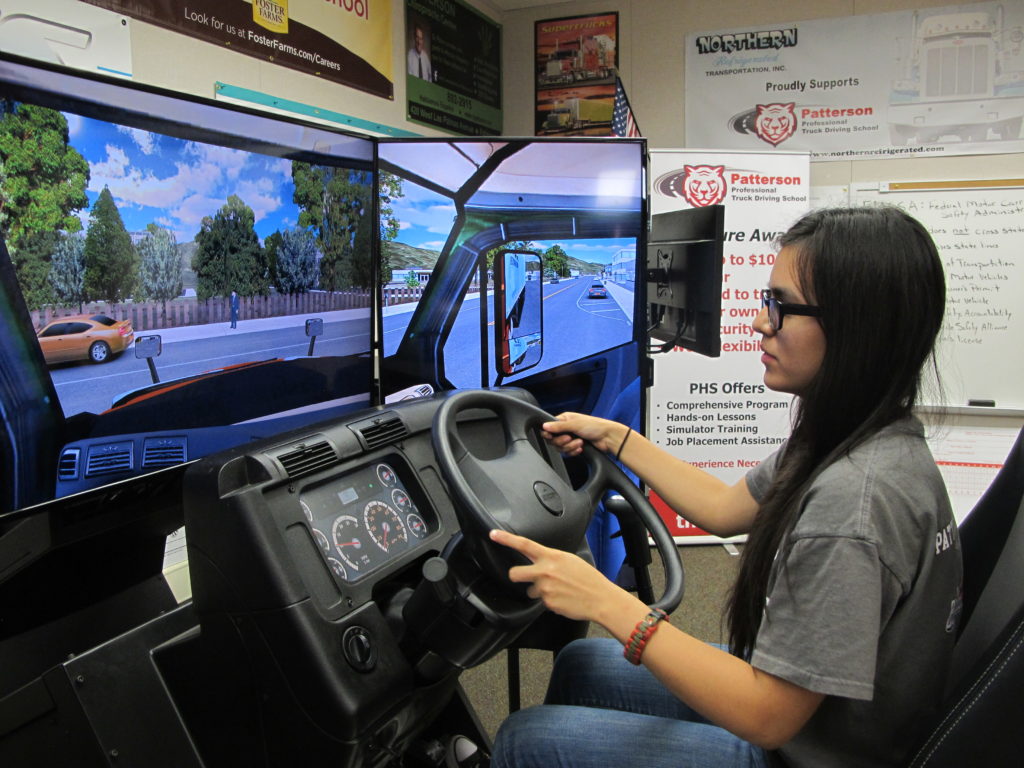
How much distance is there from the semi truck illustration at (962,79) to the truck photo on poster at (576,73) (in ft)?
5.14

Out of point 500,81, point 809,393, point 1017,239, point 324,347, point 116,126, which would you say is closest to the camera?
point 809,393

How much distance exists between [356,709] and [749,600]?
0.60 metres

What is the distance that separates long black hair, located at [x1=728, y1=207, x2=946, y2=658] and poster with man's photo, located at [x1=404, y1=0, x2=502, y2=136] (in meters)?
2.84

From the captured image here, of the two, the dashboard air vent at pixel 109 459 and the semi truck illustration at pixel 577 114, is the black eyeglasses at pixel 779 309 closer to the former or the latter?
the dashboard air vent at pixel 109 459

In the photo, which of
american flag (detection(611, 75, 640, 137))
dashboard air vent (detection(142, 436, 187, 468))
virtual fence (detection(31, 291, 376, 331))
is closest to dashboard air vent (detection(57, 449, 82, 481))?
dashboard air vent (detection(142, 436, 187, 468))

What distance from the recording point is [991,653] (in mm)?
810

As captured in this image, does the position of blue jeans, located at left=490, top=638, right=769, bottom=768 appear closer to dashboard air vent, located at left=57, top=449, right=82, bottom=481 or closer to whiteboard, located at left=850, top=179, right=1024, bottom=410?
dashboard air vent, located at left=57, top=449, right=82, bottom=481

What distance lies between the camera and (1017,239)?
366 centimetres

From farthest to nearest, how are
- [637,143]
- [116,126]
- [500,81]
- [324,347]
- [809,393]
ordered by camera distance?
[500,81]
[637,143]
[324,347]
[116,126]
[809,393]

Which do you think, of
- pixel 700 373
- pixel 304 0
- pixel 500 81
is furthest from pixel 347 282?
pixel 500 81

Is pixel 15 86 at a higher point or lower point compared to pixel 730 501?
higher

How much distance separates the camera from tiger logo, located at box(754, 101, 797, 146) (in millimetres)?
3932

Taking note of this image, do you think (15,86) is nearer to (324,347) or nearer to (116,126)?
(116,126)

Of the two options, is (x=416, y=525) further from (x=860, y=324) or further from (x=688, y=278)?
(x=688, y=278)
